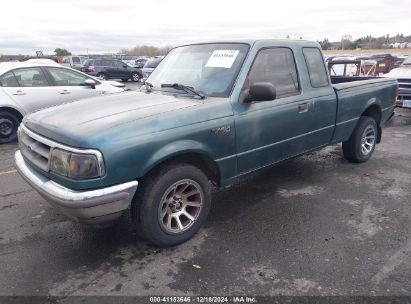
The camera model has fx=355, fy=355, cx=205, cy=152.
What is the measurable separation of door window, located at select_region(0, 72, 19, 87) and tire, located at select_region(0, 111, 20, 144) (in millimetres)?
602

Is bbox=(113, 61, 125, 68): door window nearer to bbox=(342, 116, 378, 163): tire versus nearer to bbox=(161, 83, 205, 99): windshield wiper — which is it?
bbox=(342, 116, 378, 163): tire

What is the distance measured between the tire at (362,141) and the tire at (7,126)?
6582mm

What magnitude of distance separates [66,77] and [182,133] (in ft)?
20.1

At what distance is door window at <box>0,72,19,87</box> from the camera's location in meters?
7.48

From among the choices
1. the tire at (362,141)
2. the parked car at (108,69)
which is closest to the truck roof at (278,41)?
the tire at (362,141)

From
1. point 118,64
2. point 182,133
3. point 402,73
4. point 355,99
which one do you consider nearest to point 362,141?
point 355,99

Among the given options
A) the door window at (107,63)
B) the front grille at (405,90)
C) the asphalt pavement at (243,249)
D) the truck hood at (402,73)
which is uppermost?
the door window at (107,63)

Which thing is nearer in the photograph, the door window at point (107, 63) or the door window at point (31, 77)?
the door window at point (31, 77)

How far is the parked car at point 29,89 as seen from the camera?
7461 millimetres

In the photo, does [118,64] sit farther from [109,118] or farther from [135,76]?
[109,118]

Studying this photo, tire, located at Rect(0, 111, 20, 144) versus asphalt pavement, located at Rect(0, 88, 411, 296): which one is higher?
tire, located at Rect(0, 111, 20, 144)

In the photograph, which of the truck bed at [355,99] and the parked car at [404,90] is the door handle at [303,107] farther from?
the parked car at [404,90]

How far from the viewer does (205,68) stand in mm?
3936

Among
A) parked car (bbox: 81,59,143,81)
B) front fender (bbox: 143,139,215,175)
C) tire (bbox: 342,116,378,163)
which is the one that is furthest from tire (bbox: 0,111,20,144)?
parked car (bbox: 81,59,143,81)
